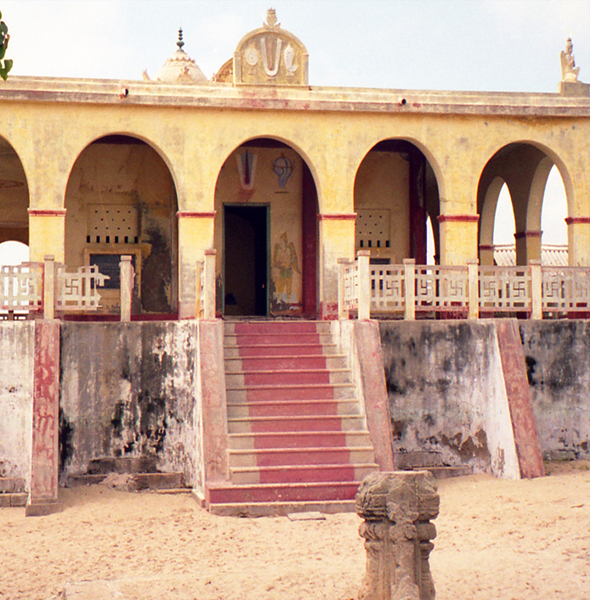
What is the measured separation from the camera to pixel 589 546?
823cm

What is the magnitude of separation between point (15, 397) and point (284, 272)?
20.4ft

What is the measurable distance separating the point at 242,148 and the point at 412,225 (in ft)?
12.0

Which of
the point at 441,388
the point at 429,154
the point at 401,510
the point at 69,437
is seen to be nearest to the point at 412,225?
the point at 429,154

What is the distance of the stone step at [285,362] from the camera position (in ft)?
38.1

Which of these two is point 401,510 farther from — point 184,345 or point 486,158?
point 486,158

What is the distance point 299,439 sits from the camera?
10625 mm

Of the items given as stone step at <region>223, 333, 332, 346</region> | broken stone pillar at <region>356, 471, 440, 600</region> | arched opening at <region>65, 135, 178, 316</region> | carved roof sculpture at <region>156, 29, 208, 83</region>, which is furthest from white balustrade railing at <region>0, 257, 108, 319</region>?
carved roof sculpture at <region>156, 29, 208, 83</region>

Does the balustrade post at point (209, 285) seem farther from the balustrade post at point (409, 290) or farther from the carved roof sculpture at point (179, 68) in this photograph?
the carved roof sculpture at point (179, 68)

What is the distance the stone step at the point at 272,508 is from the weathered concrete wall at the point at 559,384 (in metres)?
3.76

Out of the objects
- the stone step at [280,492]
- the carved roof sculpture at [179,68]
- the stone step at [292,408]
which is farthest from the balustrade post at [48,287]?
the carved roof sculpture at [179,68]

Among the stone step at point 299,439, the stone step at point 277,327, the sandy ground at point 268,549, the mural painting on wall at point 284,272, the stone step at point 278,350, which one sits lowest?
the sandy ground at point 268,549

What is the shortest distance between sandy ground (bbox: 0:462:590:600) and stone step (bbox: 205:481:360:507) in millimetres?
301

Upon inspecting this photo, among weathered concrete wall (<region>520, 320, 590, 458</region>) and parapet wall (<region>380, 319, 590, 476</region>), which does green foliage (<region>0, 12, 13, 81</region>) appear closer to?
parapet wall (<region>380, 319, 590, 476</region>)

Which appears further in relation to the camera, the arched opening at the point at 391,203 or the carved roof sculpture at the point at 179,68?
the carved roof sculpture at the point at 179,68
